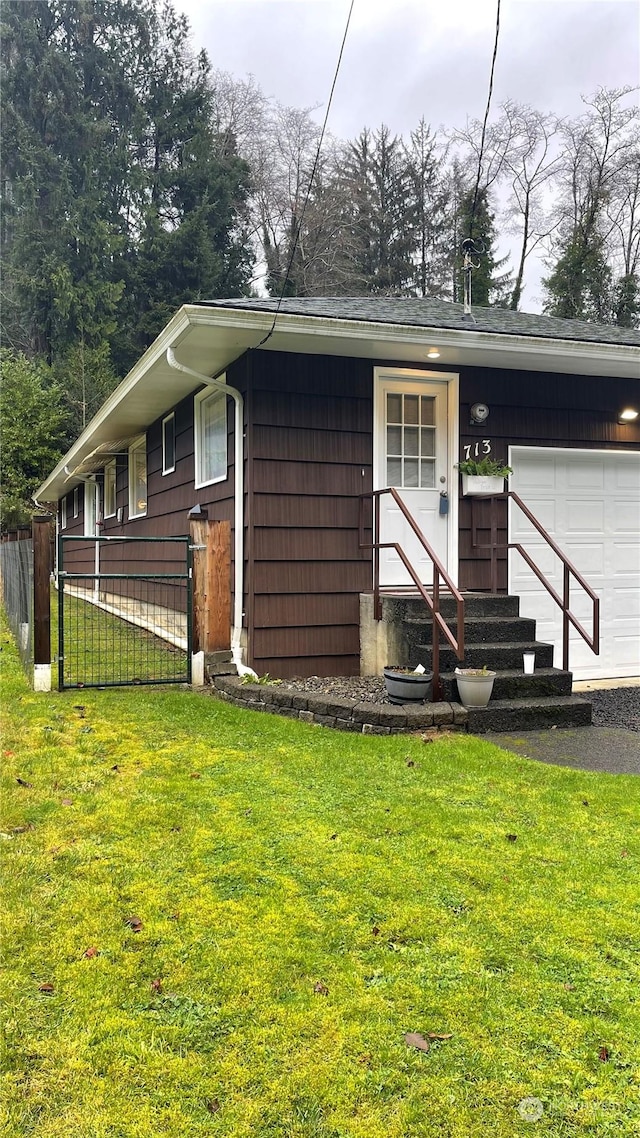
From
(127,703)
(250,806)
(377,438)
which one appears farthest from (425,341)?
(250,806)

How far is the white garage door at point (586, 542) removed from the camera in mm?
6770

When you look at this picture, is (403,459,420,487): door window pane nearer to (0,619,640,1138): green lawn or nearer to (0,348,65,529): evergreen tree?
(0,619,640,1138): green lawn

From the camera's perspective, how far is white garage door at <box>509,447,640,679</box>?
6.77m

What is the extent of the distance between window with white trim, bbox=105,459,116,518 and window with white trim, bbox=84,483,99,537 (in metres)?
1.55

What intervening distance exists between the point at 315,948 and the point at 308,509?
414 cm

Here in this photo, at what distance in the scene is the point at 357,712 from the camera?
454 cm

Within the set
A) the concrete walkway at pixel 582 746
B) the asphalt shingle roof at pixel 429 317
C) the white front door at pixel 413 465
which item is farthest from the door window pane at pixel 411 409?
the concrete walkway at pixel 582 746

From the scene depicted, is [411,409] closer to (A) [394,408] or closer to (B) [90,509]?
(A) [394,408]

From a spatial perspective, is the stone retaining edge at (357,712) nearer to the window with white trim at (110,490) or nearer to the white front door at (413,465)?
the white front door at (413,465)

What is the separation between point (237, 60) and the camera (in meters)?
27.4

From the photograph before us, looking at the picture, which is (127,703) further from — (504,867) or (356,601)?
(504,867)

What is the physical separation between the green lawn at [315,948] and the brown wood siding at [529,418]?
3.00 metres

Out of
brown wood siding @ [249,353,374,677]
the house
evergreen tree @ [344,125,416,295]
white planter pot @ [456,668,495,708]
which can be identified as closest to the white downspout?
the house

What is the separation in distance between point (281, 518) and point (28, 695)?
91.0 inches
